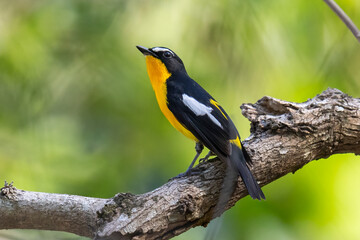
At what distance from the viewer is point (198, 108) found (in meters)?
3.24

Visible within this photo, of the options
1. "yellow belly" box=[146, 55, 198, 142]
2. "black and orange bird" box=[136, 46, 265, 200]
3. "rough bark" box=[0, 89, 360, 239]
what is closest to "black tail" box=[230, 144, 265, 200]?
"black and orange bird" box=[136, 46, 265, 200]

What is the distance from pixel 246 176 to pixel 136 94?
1390 millimetres

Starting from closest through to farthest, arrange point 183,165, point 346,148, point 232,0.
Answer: point 232,0 → point 346,148 → point 183,165

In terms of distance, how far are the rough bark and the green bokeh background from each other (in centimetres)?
26

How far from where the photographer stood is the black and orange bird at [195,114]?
2941mm

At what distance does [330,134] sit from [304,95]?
63 cm

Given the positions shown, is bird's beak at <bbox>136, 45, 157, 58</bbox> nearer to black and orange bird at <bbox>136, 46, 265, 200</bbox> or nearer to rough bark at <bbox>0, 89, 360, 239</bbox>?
→ black and orange bird at <bbox>136, 46, 265, 200</bbox>

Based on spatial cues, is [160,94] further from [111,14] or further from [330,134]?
[330,134]

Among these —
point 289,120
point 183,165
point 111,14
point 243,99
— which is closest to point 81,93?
point 111,14

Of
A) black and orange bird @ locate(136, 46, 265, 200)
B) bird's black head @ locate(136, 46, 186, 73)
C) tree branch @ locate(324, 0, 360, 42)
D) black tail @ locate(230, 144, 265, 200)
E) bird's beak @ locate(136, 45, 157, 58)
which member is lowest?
black tail @ locate(230, 144, 265, 200)

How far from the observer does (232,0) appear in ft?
10.1

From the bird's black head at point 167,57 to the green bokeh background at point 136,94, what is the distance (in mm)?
124

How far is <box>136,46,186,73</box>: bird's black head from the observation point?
3623 millimetres

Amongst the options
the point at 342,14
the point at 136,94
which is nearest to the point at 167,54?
the point at 136,94
